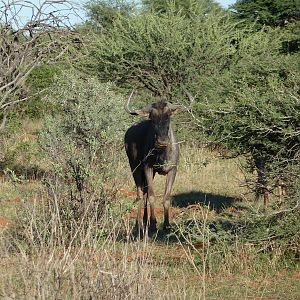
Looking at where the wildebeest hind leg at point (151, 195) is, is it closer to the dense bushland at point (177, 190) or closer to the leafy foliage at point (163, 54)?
the dense bushland at point (177, 190)

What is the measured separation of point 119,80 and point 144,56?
1085 mm

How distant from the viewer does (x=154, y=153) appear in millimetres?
12508

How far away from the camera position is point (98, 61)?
908 inches

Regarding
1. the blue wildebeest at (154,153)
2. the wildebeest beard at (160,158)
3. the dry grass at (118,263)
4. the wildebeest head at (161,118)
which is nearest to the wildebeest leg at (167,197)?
the blue wildebeest at (154,153)

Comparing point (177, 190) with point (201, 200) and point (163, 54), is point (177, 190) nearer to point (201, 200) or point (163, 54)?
point (201, 200)

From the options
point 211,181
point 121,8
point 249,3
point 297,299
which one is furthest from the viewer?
point 249,3

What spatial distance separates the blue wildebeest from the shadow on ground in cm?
162

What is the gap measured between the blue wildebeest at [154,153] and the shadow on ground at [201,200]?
1.62 metres

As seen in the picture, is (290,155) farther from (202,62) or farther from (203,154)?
(202,62)

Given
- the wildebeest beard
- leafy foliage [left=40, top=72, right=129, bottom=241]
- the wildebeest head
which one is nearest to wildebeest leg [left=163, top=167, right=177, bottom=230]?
the wildebeest beard

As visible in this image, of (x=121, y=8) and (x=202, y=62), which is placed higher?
(x=121, y=8)

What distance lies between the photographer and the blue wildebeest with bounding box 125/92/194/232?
1210cm

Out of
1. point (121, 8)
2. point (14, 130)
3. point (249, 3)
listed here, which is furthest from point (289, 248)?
point (249, 3)

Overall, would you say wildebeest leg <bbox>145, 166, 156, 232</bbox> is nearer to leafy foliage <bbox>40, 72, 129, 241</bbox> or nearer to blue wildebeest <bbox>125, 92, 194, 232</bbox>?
blue wildebeest <bbox>125, 92, 194, 232</bbox>
